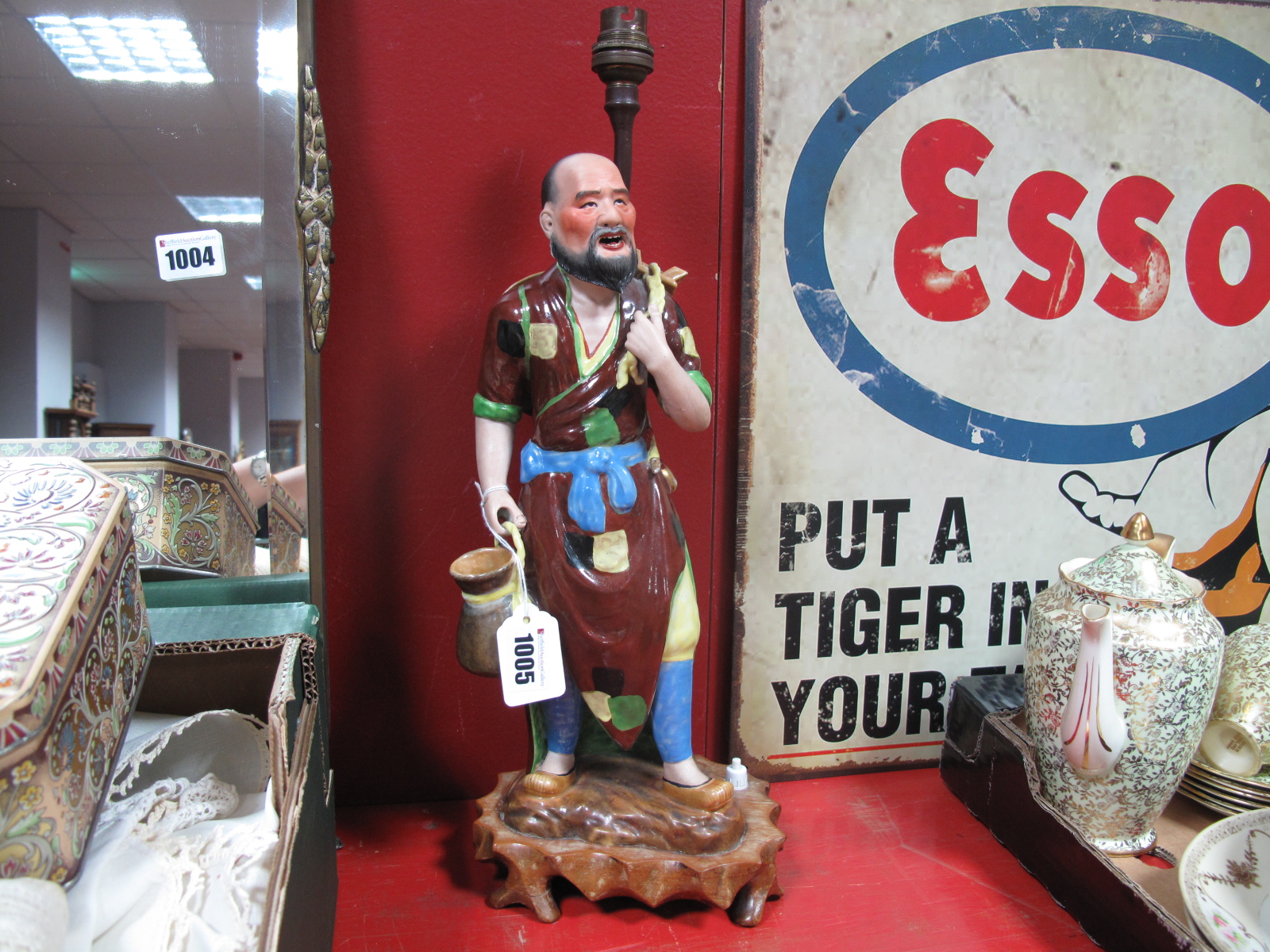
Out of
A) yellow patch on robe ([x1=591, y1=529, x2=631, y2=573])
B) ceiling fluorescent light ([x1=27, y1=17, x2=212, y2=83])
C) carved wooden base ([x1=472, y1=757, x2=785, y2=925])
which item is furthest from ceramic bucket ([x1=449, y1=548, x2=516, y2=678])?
ceiling fluorescent light ([x1=27, y1=17, x2=212, y2=83])

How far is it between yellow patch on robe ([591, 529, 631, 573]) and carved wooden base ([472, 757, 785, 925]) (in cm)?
46

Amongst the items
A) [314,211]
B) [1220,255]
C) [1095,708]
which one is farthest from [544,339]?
[1220,255]

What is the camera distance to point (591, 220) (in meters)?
1.51

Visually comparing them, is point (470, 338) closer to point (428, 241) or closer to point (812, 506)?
point (428, 241)

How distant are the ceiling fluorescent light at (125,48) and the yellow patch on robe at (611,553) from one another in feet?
3.83

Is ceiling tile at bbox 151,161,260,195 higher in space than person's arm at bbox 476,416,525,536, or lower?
higher

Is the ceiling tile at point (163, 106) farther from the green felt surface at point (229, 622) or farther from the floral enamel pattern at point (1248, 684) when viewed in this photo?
the floral enamel pattern at point (1248, 684)

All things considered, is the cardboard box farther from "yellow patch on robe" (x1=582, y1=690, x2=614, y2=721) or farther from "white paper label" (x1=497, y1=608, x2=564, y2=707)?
"yellow patch on robe" (x1=582, y1=690, x2=614, y2=721)

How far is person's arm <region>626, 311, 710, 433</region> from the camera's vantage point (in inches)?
59.3

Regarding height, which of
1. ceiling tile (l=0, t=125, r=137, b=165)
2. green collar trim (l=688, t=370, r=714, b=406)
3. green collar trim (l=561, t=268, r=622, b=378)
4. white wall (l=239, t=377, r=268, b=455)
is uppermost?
ceiling tile (l=0, t=125, r=137, b=165)

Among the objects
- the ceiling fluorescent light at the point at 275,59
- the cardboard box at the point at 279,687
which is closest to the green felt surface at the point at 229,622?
the cardboard box at the point at 279,687

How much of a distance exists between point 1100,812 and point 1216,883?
0.77ft

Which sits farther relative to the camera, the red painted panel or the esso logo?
the esso logo

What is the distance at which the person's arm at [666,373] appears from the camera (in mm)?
1506
